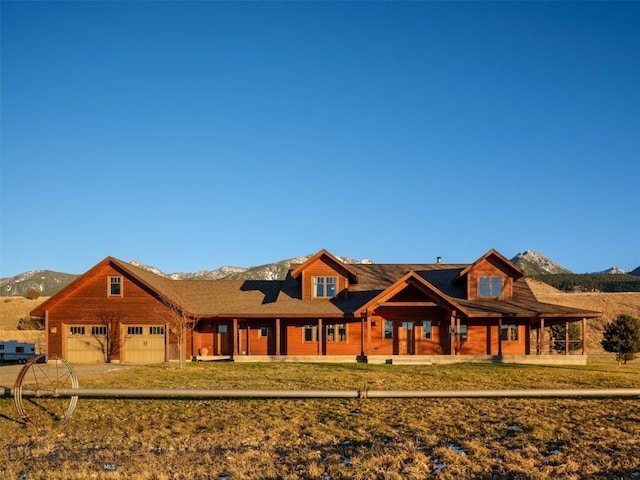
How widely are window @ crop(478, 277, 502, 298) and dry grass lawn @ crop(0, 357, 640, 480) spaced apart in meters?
18.8

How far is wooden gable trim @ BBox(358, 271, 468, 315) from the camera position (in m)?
31.7

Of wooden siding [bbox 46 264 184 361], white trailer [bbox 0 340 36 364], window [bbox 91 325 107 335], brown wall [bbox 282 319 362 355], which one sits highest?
wooden siding [bbox 46 264 184 361]

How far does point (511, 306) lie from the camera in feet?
112

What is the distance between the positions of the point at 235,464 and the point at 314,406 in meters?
5.70

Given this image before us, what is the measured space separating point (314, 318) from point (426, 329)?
21.8ft

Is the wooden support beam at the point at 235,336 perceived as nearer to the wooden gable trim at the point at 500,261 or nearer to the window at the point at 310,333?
the window at the point at 310,333

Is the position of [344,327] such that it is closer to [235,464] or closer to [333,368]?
[333,368]

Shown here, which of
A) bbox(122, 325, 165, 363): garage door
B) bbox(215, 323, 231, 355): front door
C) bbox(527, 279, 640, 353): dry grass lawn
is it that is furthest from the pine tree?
bbox(527, 279, 640, 353): dry grass lawn

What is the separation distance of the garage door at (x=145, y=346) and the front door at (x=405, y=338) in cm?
1327

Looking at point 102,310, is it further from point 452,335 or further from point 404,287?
Answer: point 452,335

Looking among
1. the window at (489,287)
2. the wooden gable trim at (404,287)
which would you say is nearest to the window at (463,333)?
the window at (489,287)

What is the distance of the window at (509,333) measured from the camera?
35.2 meters

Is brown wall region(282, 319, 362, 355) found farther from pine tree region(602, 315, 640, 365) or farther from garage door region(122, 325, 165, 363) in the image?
pine tree region(602, 315, 640, 365)

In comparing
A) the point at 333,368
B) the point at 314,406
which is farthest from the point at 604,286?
the point at 314,406
